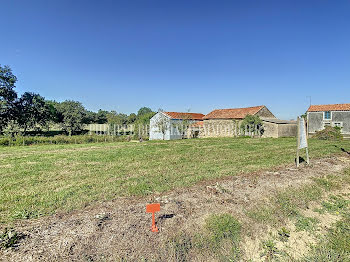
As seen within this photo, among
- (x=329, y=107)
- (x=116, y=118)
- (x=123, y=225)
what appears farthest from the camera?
(x=116, y=118)

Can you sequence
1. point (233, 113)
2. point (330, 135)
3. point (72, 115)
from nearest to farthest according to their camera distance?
point (330, 135)
point (233, 113)
point (72, 115)

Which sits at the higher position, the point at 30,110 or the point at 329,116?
the point at 30,110

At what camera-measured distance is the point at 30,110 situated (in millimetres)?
30750

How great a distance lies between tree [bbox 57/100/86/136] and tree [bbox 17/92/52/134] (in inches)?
214

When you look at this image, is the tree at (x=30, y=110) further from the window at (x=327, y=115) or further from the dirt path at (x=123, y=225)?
the window at (x=327, y=115)

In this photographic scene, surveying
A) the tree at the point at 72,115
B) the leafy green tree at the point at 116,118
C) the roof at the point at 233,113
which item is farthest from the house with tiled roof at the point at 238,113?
the tree at the point at 72,115

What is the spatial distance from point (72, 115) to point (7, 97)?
12.4m

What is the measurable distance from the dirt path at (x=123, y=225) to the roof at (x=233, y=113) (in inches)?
1082

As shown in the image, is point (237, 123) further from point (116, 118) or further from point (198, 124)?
point (116, 118)

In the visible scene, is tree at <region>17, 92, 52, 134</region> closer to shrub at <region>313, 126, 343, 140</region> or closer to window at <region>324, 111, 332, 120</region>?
shrub at <region>313, 126, 343, 140</region>

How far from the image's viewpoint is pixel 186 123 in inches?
1212

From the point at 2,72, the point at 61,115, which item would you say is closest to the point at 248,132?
the point at 2,72

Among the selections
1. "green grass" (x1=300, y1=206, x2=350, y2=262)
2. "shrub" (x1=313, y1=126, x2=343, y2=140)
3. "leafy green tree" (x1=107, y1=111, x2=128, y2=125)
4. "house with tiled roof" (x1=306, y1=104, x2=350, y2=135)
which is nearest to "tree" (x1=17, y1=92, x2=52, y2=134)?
"leafy green tree" (x1=107, y1=111, x2=128, y2=125)

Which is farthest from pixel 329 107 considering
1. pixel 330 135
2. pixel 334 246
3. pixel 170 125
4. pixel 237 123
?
pixel 334 246
